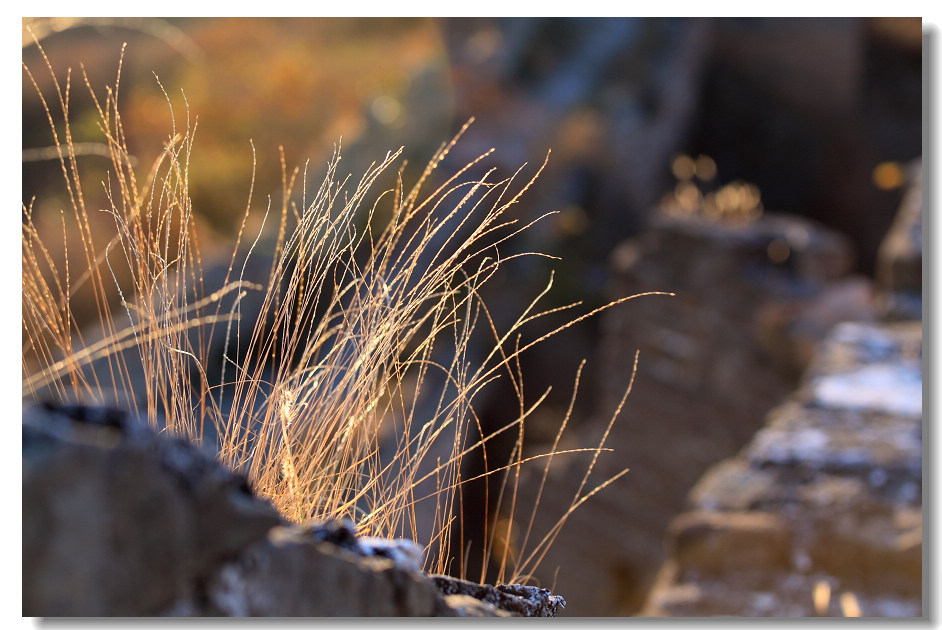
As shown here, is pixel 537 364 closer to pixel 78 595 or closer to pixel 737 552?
pixel 737 552

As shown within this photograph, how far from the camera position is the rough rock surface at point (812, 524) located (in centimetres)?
191

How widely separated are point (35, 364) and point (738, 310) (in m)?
3.36

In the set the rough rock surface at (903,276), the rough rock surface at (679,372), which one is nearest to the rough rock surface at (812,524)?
the rough rock surface at (903,276)

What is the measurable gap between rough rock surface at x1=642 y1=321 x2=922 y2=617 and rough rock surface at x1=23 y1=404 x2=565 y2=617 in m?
1.50

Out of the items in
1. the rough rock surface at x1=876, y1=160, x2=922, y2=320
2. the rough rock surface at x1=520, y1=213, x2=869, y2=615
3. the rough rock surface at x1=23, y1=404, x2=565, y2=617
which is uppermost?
the rough rock surface at x1=23, y1=404, x2=565, y2=617

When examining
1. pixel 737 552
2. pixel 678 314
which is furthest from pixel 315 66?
pixel 737 552

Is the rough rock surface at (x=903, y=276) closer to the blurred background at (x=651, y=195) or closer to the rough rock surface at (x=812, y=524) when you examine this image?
the blurred background at (x=651, y=195)

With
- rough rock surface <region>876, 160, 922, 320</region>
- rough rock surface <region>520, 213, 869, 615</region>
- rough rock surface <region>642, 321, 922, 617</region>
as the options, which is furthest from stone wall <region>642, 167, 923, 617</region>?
rough rock surface <region>520, 213, 869, 615</region>

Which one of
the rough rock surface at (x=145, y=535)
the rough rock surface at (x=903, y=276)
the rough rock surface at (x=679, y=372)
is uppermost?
the rough rock surface at (x=145, y=535)

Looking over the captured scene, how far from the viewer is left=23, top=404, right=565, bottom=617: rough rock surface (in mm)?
552

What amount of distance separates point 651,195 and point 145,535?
308 inches

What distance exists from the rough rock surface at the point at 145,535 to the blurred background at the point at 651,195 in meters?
0.65

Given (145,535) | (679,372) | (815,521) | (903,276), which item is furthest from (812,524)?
(679,372)

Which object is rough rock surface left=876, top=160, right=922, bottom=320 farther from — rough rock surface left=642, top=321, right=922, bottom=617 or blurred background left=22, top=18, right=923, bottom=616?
rough rock surface left=642, top=321, right=922, bottom=617
